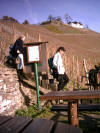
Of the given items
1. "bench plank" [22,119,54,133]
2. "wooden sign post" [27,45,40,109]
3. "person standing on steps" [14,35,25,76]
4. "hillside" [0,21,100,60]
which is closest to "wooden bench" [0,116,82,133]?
"bench plank" [22,119,54,133]

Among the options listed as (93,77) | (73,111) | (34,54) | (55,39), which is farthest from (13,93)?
(55,39)

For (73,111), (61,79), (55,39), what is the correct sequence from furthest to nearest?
1. (55,39)
2. (61,79)
3. (73,111)

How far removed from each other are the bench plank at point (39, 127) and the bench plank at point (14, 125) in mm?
44

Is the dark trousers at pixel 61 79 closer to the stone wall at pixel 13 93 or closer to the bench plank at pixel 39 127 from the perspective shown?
the stone wall at pixel 13 93

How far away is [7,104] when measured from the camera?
13.2ft

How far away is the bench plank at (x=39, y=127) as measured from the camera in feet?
3.94

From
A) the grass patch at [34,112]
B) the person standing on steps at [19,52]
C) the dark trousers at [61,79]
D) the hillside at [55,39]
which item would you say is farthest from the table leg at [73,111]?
the hillside at [55,39]

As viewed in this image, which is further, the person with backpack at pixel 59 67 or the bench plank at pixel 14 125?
the person with backpack at pixel 59 67

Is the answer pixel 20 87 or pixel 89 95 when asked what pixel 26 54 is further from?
pixel 89 95

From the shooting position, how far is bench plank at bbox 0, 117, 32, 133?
1164 mm

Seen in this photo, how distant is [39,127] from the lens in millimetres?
1266

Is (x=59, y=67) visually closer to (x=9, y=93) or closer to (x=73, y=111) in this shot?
(x=9, y=93)

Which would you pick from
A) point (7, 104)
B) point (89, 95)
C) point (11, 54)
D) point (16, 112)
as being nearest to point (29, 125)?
point (89, 95)

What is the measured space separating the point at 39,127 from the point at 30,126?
0.07 metres
